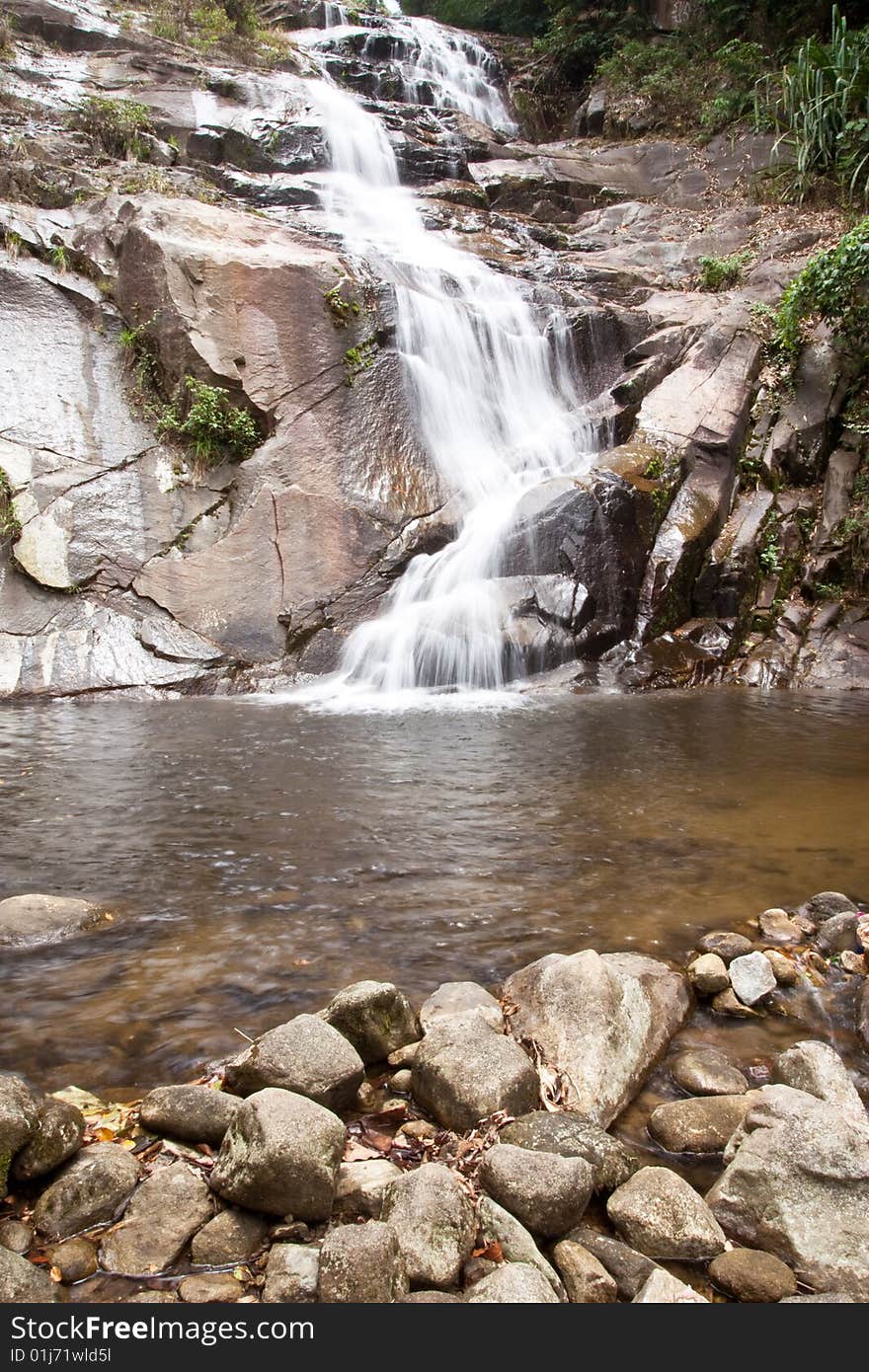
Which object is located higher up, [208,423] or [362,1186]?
[208,423]

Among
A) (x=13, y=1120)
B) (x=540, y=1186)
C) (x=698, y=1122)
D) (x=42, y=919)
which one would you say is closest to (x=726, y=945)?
(x=698, y=1122)

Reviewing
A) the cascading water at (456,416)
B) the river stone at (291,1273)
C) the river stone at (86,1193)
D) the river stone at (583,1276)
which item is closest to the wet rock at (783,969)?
the river stone at (583,1276)

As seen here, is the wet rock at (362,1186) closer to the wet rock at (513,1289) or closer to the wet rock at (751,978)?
the wet rock at (513,1289)

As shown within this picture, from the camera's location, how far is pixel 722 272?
1542 centimetres

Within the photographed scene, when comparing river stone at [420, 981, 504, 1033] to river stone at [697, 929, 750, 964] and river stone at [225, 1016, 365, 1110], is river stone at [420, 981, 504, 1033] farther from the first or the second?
river stone at [697, 929, 750, 964]

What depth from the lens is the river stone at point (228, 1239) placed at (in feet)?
5.66

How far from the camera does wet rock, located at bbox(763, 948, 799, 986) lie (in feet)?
9.73

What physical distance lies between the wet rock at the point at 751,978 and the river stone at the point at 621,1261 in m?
1.25

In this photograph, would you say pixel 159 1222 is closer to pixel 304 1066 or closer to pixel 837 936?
pixel 304 1066

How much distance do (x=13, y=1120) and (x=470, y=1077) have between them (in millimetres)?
1144

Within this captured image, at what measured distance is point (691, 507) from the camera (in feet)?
37.0

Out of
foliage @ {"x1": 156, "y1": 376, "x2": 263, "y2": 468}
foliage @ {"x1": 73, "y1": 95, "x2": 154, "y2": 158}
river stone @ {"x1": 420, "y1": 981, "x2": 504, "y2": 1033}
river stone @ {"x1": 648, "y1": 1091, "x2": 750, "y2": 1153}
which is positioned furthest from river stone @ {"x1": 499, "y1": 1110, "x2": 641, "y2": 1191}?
foliage @ {"x1": 73, "y1": 95, "x2": 154, "y2": 158}

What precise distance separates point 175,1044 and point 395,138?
839 inches

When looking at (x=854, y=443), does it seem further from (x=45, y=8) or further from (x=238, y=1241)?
(x=45, y=8)
